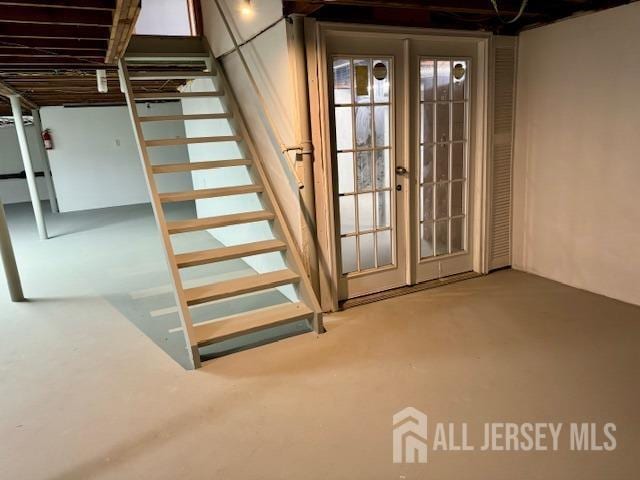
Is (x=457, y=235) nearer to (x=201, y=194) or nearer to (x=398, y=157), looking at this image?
(x=398, y=157)

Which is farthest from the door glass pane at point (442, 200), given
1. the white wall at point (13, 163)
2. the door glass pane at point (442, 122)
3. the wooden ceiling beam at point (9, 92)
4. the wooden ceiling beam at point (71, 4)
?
the white wall at point (13, 163)

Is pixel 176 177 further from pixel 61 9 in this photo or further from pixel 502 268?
pixel 502 268

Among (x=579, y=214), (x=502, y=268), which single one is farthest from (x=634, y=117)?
(x=502, y=268)

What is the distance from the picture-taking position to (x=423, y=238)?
4066 mm

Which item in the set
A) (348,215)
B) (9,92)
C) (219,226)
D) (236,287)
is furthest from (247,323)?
(9,92)

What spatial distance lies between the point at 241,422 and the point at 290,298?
5.52 feet

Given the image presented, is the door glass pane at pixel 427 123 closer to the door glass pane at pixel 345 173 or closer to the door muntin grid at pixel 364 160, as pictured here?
the door muntin grid at pixel 364 160

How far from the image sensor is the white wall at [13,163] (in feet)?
37.8

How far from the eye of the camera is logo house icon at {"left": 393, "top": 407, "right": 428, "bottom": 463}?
199cm

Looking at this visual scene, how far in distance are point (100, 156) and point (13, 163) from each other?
3.85 metres

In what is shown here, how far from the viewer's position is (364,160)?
3.65m

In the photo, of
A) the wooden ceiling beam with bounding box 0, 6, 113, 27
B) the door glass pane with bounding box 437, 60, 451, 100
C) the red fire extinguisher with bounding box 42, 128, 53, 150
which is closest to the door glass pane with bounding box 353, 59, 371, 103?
the door glass pane with bounding box 437, 60, 451, 100

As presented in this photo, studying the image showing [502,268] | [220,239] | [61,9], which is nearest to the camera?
[61,9]

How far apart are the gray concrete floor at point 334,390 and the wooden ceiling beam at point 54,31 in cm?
224
